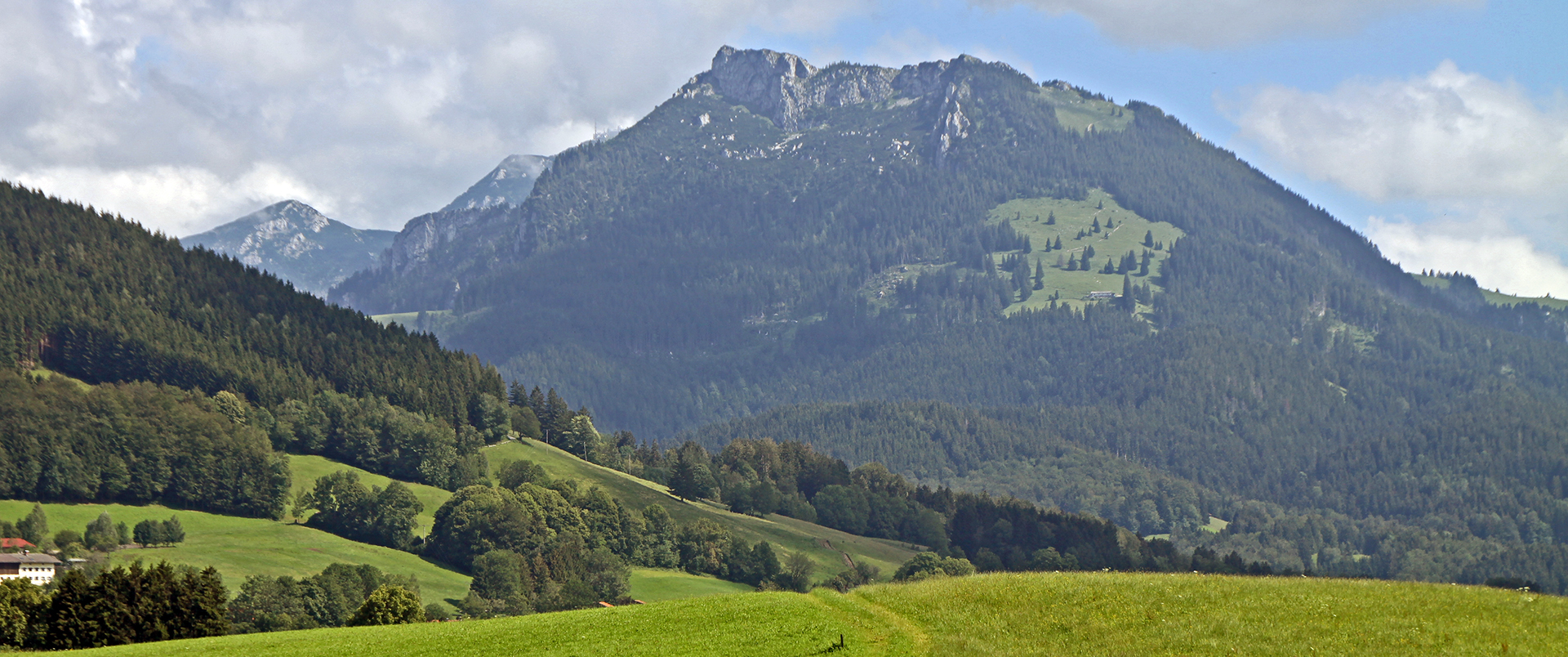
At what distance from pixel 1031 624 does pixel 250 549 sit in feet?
512

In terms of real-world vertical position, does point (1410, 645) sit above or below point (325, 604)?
above

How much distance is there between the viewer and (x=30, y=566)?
152 metres

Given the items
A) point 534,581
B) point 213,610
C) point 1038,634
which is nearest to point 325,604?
point 534,581

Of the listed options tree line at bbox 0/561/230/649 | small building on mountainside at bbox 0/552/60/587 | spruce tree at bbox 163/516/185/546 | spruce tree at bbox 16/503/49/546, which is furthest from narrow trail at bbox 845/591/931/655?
spruce tree at bbox 16/503/49/546

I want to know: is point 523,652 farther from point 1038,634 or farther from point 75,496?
point 75,496

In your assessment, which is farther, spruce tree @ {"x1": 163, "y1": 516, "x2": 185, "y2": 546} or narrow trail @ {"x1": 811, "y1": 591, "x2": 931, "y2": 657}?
spruce tree @ {"x1": 163, "y1": 516, "x2": 185, "y2": 546}

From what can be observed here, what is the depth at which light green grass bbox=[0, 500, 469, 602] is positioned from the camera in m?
169

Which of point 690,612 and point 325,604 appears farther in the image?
point 325,604

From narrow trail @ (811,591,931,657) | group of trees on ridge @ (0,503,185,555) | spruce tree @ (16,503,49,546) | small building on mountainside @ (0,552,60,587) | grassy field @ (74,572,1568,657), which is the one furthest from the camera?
spruce tree @ (16,503,49,546)

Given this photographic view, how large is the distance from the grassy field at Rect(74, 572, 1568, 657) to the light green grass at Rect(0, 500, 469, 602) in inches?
4505

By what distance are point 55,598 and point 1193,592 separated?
215ft

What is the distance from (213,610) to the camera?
257ft

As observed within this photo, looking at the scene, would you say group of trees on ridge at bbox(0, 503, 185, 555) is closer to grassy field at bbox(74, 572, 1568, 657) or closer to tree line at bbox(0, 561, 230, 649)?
tree line at bbox(0, 561, 230, 649)

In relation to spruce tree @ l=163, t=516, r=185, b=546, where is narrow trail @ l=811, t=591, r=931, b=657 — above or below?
above
